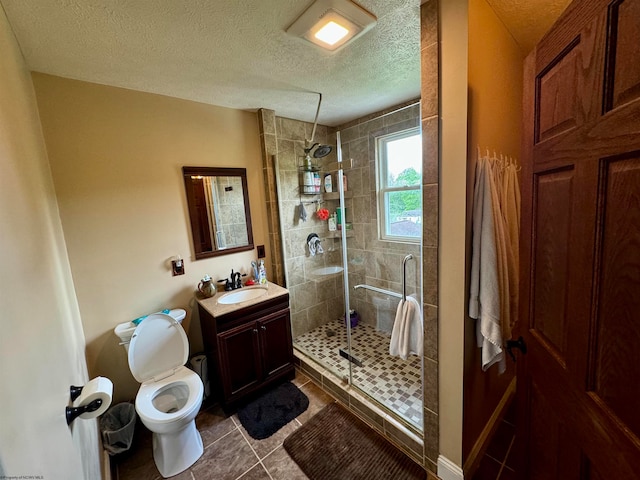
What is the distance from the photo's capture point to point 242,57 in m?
1.60

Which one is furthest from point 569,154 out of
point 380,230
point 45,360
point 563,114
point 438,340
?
point 380,230

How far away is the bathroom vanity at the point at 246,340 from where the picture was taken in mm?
2020

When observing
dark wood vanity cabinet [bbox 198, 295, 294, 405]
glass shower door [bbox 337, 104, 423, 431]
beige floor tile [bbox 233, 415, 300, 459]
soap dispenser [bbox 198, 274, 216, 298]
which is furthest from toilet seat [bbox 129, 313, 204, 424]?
glass shower door [bbox 337, 104, 423, 431]

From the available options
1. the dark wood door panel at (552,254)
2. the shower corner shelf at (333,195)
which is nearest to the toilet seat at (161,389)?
the dark wood door panel at (552,254)

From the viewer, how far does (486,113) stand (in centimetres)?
134

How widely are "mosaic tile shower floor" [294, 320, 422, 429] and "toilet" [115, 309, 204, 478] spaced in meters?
1.18

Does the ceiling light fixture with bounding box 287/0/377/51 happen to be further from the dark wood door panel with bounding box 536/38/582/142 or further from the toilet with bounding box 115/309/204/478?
the toilet with bounding box 115/309/204/478

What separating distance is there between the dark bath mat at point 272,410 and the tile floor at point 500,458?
49.6 inches

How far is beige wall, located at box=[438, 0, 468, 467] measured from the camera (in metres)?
1.13

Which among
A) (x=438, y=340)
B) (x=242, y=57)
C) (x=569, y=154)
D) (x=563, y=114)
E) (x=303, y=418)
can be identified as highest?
(x=242, y=57)

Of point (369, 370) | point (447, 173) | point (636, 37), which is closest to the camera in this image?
point (636, 37)

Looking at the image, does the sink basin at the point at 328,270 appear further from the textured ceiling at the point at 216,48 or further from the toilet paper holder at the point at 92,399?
the toilet paper holder at the point at 92,399

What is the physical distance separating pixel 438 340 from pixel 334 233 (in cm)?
192

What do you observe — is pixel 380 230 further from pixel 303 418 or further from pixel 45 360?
pixel 45 360
